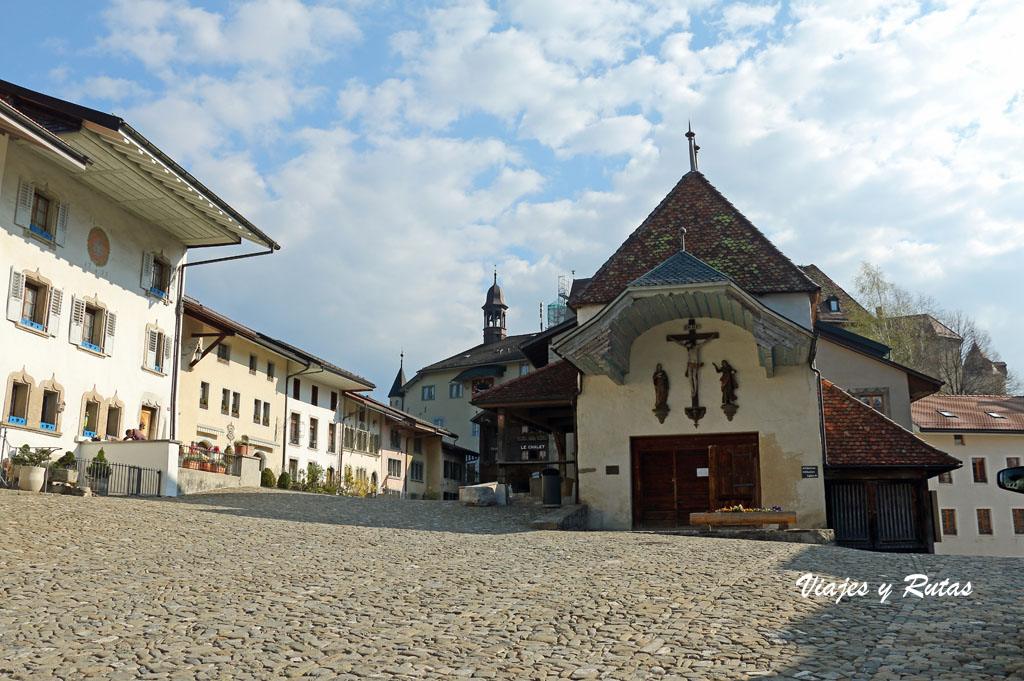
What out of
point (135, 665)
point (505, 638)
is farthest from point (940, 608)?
point (135, 665)

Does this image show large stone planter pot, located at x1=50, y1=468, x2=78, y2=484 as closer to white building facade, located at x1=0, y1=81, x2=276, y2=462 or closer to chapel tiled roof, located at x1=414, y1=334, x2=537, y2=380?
white building facade, located at x1=0, y1=81, x2=276, y2=462

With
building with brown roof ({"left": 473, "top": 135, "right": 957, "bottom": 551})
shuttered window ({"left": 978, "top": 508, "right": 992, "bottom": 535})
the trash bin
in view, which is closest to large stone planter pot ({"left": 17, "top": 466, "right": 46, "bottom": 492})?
the trash bin

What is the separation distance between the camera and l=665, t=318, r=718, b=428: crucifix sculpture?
2130 cm

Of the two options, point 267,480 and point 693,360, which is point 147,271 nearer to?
point 267,480

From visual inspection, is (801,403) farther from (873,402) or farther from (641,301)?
(873,402)

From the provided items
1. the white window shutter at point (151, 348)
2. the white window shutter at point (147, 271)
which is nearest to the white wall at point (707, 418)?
the white window shutter at point (151, 348)

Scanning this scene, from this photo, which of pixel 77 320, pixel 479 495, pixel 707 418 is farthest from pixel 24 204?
pixel 707 418

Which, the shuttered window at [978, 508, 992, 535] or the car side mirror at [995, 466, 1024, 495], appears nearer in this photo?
the car side mirror at [995, 466, 1024, 495]

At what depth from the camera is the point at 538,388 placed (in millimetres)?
24484

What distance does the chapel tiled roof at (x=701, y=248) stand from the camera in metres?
23.6

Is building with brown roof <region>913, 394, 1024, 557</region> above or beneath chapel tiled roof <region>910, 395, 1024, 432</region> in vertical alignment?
beneath

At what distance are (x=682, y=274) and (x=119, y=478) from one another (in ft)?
51.0

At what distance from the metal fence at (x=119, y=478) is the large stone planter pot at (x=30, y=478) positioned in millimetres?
2281

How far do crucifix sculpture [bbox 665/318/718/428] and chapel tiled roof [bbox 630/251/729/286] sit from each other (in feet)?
5.47
